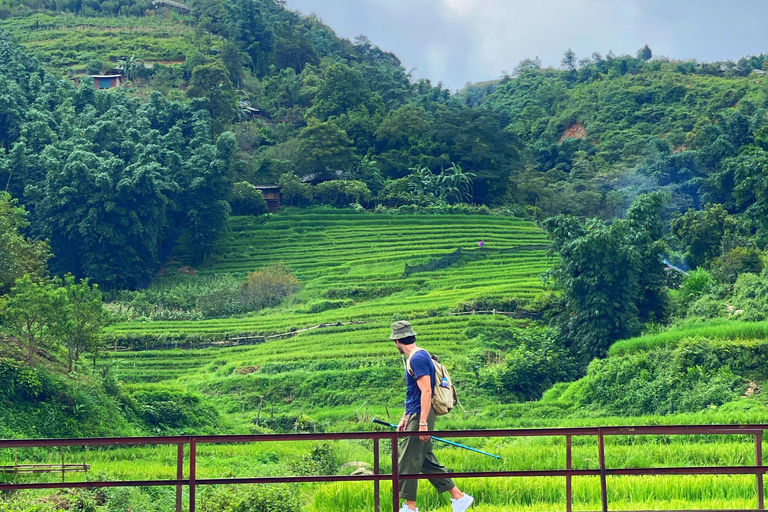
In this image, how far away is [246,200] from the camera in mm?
45000

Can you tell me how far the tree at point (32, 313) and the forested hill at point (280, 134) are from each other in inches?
567

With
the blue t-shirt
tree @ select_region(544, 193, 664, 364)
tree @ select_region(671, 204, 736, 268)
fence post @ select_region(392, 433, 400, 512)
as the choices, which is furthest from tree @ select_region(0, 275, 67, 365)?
tree @ select_region(671, 204, 736, 268)

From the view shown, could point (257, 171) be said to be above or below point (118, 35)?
below

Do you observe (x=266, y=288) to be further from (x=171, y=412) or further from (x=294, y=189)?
(x=171, y=412)

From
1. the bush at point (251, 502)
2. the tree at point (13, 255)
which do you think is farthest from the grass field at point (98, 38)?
the bush at point (251, 502)

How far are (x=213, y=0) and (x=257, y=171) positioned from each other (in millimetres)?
36090

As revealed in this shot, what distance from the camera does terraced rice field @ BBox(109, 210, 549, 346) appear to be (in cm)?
3180

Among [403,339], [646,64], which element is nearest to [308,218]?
[403,339]

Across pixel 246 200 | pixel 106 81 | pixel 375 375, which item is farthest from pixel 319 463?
pixel 106 81

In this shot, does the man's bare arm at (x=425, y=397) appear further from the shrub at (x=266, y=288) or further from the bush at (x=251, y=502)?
the shrub at (x=266, y=288)

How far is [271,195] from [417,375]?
4016cm

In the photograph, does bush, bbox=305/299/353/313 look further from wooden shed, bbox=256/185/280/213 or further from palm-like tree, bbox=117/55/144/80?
palm-like tree, bbox=117/55/144/80

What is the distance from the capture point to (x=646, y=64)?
77.7m

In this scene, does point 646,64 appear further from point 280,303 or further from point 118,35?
point 280,303
